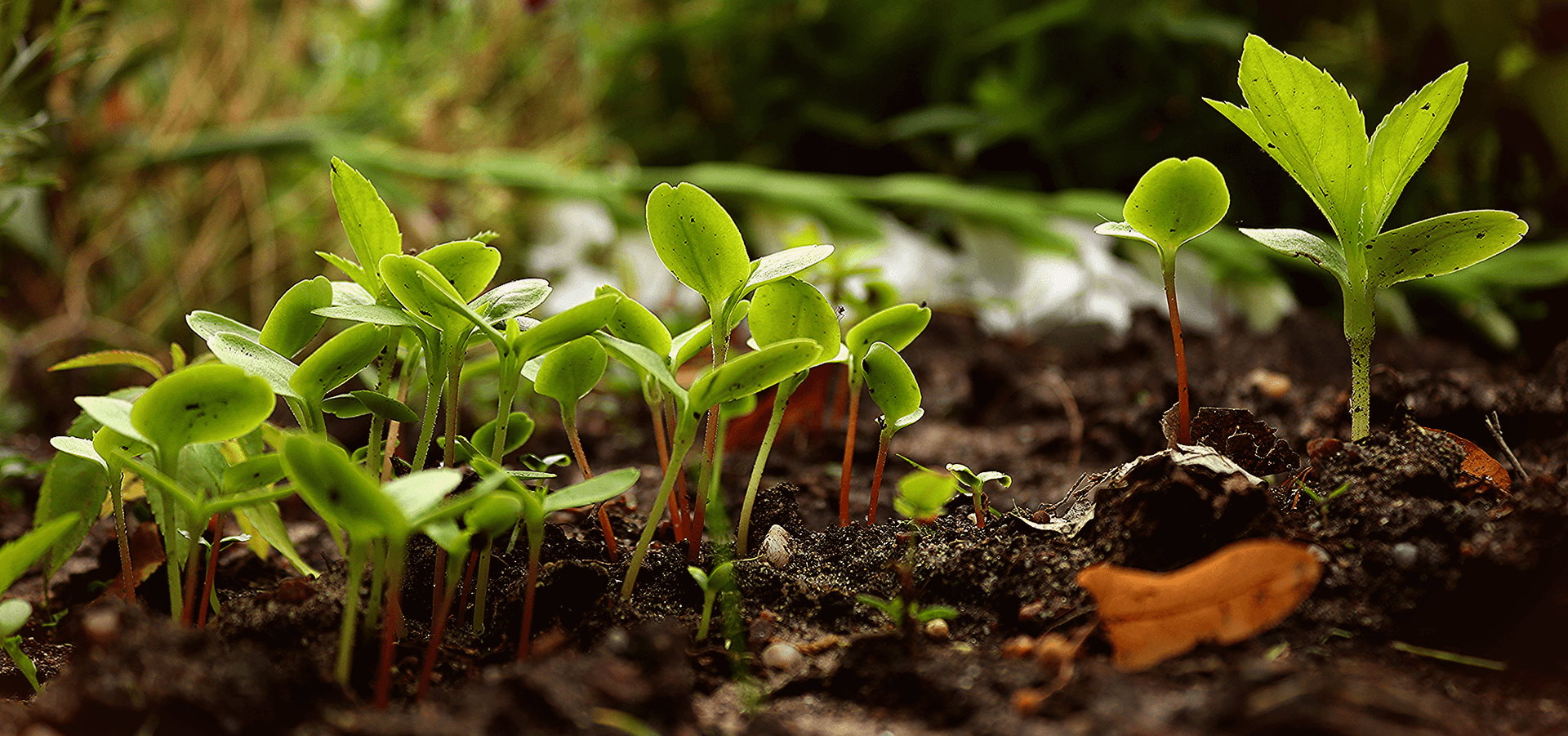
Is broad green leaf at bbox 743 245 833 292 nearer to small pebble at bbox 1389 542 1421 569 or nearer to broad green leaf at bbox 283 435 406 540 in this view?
broad green leaf at bbox 283 435 406 540

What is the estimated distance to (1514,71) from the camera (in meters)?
1.95

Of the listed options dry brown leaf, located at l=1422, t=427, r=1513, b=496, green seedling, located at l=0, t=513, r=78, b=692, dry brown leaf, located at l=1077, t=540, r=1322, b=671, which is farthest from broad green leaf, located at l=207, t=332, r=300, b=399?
dry brown leaf, located at l=1422, t=427, r=1513, b=496

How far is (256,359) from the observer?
0.56m

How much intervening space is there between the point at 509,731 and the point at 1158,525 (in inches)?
14.2

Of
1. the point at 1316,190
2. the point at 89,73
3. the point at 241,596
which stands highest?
the point at 89,73

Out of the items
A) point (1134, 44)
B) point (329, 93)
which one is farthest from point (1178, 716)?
point (329, 93)

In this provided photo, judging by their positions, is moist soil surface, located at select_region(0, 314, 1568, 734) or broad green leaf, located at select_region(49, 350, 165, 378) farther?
broad green leaf, located at select_region(49, 350, 165, 378)

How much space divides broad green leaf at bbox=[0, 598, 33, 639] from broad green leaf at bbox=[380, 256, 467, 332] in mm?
240

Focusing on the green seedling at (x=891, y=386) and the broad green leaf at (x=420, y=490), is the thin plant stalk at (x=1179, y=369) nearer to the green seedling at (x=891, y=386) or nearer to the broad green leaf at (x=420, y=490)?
the green seedling at (x=891, y=386)

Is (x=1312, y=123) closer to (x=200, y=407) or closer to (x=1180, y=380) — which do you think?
(x=1180, y=380)

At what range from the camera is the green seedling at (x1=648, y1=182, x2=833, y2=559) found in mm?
573

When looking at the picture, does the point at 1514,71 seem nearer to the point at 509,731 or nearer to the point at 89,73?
the point at 509,731

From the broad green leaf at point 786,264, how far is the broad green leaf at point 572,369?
0.10 meters

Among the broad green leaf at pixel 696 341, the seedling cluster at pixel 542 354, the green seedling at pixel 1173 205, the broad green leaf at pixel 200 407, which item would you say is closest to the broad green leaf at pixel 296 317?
the seedling cluster at pixel 542 354
